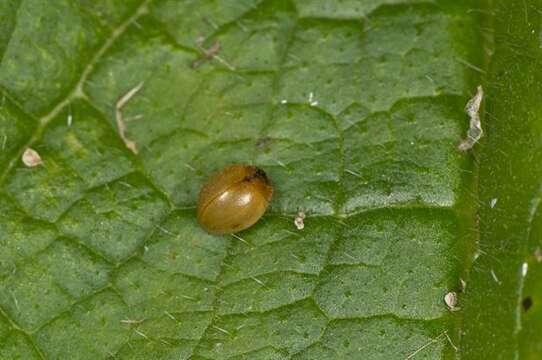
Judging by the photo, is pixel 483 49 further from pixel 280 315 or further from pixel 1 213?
pixel 1 213

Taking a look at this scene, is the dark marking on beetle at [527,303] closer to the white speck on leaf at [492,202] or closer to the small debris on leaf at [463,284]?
the small debris on leaf at [463,284]

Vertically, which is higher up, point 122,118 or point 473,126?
point 122,118

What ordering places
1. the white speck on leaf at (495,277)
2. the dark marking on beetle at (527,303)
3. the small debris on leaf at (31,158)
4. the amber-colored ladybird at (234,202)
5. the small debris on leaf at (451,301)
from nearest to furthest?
1. the dark marking on beetle at (527,303)
2. the white speck on leaf at (495,277)
3. the small debris on leaf at (451,301)
4. the amber-colored ladybird at (234,202)
5. the small debris on leaf at (31,158)

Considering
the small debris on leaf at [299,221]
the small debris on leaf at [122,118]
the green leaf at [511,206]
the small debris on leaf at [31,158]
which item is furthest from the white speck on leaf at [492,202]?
the small debris on leaf at [31,158]

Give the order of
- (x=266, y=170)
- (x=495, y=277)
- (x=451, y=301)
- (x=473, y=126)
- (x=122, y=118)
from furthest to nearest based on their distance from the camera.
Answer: (x=122, y=118), (x=266, y=170), (x=473, y=126), (x=451, y=301), (x=495, y=277)

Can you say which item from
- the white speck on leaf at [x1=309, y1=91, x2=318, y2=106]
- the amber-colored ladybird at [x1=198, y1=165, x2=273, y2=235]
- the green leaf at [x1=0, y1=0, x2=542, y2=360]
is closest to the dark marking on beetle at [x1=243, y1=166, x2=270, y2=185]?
the amber-colored ladybird at [x1=198, y1=165, x2=273, y2=235]

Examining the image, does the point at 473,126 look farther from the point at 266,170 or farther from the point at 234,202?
the point at 234,202

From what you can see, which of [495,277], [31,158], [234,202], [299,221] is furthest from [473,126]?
[31,158]

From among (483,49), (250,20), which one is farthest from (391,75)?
(250,20)
